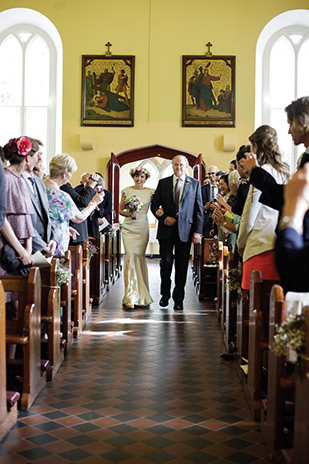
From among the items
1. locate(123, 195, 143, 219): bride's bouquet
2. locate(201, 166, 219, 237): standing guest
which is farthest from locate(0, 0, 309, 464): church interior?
locate(201, 166, 219, 237): standing guest

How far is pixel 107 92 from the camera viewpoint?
14805mm

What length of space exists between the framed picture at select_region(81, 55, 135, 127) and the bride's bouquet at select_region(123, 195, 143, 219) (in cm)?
654

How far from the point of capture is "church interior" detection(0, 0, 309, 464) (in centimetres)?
340

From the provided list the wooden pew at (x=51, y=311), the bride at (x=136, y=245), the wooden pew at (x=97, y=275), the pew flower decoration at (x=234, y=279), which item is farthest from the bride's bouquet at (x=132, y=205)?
the wooden pew at (x=51, y=311)

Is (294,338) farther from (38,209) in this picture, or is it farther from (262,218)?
(38,209)

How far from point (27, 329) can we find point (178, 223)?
15.3 feet

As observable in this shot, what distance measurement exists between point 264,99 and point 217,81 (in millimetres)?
1466

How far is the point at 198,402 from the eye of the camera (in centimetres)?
423

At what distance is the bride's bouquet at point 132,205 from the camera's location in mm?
8617

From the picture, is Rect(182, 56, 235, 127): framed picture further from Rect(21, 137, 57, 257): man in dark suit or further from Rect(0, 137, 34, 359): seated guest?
Rect(0, 137, 34, 359): seated guest

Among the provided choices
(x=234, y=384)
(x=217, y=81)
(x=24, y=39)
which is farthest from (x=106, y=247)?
(x=24, y=39)

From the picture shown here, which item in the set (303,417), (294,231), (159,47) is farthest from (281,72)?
(294,231)

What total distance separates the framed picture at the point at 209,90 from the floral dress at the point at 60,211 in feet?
30.7

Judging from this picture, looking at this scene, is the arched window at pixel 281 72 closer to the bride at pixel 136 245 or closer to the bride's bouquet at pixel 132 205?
the bride at pixel 136 245
